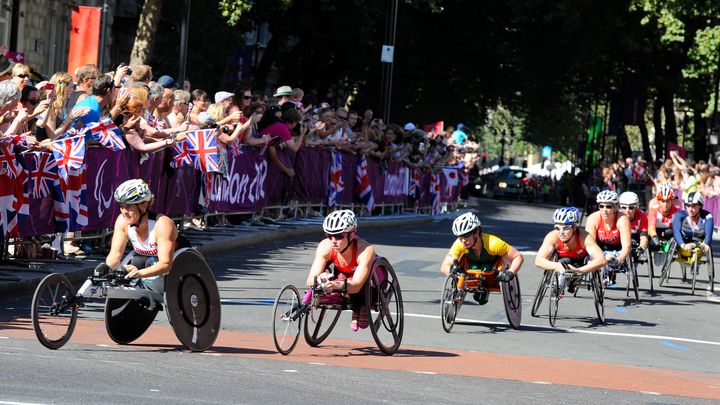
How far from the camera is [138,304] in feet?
38.7

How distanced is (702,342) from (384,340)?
4051mm

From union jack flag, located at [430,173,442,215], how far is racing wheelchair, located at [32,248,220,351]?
27539 mm

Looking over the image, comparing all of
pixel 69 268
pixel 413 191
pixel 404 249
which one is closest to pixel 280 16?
pixel 413 191

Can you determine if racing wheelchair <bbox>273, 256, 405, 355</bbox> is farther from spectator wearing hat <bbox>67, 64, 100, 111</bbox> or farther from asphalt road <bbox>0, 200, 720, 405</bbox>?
spectator wearing hat <bbox>67, 64, 100, 111</bbox>

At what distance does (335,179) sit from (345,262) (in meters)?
15.9

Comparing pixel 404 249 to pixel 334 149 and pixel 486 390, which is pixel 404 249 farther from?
pixel 486 390

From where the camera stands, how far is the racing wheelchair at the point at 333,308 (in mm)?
12031

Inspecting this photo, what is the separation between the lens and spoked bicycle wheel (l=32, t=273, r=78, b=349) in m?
10.8

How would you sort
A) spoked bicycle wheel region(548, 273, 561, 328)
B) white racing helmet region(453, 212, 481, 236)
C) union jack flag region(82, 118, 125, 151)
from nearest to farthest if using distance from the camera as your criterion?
white racing helmet region(453, 212, 481, 236) → union jack flag region(82, 118, 125, 151) → spoked bicycle wheel region(548, 273, 561, 328)

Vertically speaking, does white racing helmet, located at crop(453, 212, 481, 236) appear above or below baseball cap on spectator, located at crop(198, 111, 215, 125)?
below

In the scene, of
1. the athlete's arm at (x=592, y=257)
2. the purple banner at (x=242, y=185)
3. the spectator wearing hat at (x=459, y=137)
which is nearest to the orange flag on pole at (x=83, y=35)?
the purple banner at (x=242, y=185)

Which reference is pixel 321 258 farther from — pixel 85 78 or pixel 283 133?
pixel 283 133

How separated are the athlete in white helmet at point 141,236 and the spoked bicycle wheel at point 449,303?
155 inches

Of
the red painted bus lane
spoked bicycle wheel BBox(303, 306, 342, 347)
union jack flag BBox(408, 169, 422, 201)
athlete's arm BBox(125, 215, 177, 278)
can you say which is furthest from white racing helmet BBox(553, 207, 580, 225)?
union jack flag BBox(408, 169, 422, 201)
